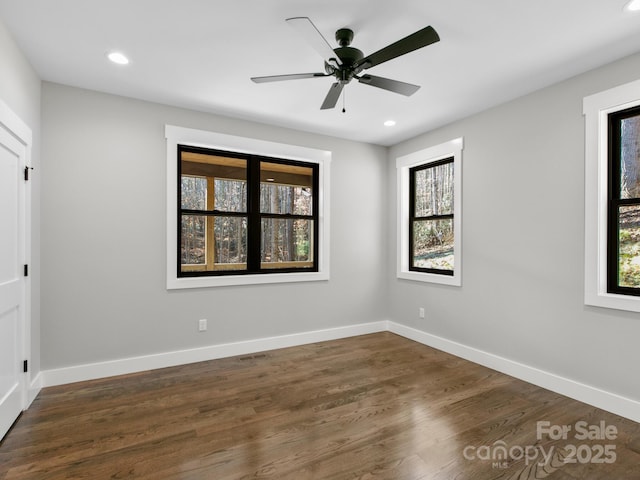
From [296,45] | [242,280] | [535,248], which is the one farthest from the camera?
[242,280]

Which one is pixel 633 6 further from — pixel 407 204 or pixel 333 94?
pixel 407 204

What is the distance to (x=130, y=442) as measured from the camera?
2.19 m

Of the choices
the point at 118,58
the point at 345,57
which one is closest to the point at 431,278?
the point at 345,57

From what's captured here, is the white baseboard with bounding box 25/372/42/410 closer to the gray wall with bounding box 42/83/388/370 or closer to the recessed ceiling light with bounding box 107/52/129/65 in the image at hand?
the gray wall with bounding box 42/83/388/370

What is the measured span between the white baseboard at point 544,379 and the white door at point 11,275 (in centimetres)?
392

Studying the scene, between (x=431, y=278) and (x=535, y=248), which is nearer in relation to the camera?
(x=535, y=248)

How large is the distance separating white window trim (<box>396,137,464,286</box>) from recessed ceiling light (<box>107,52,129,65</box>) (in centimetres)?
329

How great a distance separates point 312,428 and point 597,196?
278cm

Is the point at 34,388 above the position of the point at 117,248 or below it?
below

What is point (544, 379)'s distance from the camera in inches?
119

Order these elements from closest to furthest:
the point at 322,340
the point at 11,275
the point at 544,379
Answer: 1. the point at 11,275
2. the point at 544,379
3. the point at 322,340

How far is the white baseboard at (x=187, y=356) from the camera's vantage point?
10.1 feet

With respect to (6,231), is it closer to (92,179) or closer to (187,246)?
(92,179)

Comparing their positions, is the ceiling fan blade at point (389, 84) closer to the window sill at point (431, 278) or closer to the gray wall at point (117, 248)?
the gray wall at point (117, 248)
